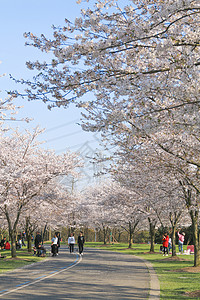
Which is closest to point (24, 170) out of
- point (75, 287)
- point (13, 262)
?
point (13, 262)

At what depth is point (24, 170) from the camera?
24297 mm

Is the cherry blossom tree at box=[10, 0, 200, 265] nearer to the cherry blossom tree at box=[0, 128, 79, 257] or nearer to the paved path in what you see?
the paved path

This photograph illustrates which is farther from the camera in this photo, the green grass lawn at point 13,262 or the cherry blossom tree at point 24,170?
the cherry blossom tree at point 24,170

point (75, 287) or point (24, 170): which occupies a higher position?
point (24, 170)

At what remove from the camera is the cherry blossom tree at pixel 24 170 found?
24047mm

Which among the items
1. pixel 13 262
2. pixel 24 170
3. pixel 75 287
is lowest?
pixel 13 262

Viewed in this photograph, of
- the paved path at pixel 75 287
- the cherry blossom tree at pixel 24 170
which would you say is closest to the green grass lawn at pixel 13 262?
the cherry blossom tree at pixel 24 170

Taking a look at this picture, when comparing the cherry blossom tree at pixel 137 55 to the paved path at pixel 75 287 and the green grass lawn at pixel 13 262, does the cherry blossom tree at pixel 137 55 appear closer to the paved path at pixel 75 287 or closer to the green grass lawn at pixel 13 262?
the paved path at pixel 75 287

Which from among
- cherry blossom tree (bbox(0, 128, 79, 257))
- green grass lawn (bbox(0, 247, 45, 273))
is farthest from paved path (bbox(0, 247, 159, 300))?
cherry blossom tree (bbox(0, 128, 79, 257))

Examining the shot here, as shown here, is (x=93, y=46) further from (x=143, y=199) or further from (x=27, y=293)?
(x=143, y=199)

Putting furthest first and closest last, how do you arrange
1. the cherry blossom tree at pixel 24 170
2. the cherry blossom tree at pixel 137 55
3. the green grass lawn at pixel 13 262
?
the cherry blossom tree at pixel 24 170 < the green grass lawn at pixel 13 262 < the cherry blossom tree at pixel 137 55

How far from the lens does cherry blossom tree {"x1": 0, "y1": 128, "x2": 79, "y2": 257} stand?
2405cm

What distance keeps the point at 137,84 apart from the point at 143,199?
61.5 ft

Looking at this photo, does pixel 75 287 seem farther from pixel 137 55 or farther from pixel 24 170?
pixel 24 170
